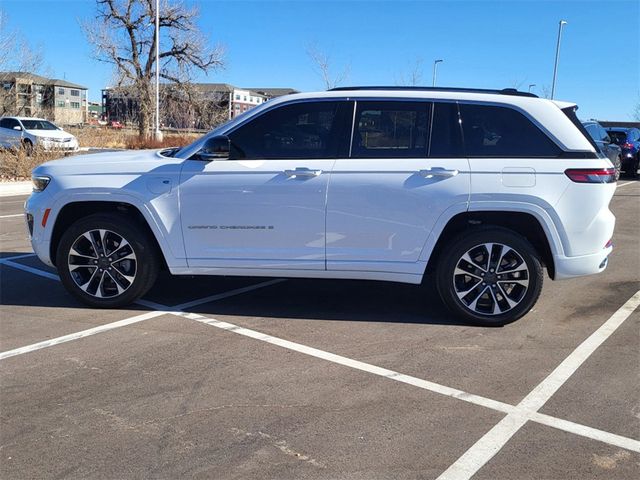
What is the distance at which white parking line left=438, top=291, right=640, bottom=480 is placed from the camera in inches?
116

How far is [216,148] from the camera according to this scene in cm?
489

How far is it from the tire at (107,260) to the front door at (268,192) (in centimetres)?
47

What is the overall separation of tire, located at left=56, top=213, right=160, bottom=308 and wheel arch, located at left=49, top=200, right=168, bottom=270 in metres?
0.07

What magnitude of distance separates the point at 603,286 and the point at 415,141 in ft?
10.2

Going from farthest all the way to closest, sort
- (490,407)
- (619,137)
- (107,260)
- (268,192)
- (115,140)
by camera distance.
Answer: (115,140)
(619,137)
(107,260)
(268,192)
(490,407)

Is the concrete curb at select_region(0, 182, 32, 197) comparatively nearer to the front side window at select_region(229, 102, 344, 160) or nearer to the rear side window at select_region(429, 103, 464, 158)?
the front side window at select_region(229, 102, 344, 160)

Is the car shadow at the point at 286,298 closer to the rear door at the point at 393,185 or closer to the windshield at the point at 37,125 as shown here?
the rear door at the point at 393,185

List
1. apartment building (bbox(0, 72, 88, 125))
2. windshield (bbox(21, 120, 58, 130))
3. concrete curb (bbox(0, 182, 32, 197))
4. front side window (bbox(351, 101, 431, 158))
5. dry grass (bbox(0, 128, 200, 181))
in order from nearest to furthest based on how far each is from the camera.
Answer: front side window (bbox(351, 101, 431, 158))
concrete curb (bbox(0, 182, 32, 197))
dry grass (bbox(0, 128, 200, 181))
windshield (bbox(21, 120, 58, 130))
apartment building (bbox(0, 72, 88, 125))

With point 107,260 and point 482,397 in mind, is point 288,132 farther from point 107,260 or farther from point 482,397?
point 482,397

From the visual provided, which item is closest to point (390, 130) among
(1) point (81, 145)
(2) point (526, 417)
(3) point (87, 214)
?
(2) point (526, 417)

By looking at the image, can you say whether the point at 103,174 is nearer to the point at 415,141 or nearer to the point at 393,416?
the point at 415,141

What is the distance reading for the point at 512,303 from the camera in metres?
4.98

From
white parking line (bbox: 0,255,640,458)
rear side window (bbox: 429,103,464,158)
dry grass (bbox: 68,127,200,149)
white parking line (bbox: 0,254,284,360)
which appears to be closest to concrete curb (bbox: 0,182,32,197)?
white parking line (bbox: 0,254,284,360)

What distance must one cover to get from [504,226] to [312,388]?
92.0 inches
